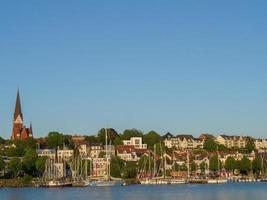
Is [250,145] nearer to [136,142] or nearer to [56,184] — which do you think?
[136,142]

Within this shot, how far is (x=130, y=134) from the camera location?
172m

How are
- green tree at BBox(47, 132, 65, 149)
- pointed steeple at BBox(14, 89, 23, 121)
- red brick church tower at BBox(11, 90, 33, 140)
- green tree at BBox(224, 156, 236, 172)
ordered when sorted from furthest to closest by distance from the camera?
pointed steeple at BBox(14, 89, 23, 121) < red brick church tower at BBox(11, 90, 33, 140) < green tree at BBox(47, 132, 65, 149) < green tree at BBox(224, 156, 236, 172)

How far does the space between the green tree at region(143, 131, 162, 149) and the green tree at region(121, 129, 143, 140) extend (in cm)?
213

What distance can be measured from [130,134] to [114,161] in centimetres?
4766

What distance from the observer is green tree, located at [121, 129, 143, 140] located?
561 ft

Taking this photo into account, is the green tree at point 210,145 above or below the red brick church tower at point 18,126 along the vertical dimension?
below

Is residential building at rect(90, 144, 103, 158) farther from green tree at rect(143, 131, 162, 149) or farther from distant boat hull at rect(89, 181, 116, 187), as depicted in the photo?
distant boat hull at rect(89, 181, 116, 187)

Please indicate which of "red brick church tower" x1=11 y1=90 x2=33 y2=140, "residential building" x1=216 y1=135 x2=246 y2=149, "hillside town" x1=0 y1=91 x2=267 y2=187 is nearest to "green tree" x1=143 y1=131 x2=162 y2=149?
"hillside town" x1=0 y1=91 x2=267 y2=187

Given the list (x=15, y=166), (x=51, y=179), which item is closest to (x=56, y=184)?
(x=51, y=179)

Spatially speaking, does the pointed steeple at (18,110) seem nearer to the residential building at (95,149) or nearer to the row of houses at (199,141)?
the residential building at (95,149)

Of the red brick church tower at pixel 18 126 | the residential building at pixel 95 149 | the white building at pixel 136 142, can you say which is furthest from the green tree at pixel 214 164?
the red brick church tower at pixel 18 126

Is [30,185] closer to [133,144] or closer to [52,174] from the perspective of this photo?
[52,174]

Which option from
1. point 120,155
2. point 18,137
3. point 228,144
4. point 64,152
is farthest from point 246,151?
point 18,137

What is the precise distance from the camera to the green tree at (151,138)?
543 feet
